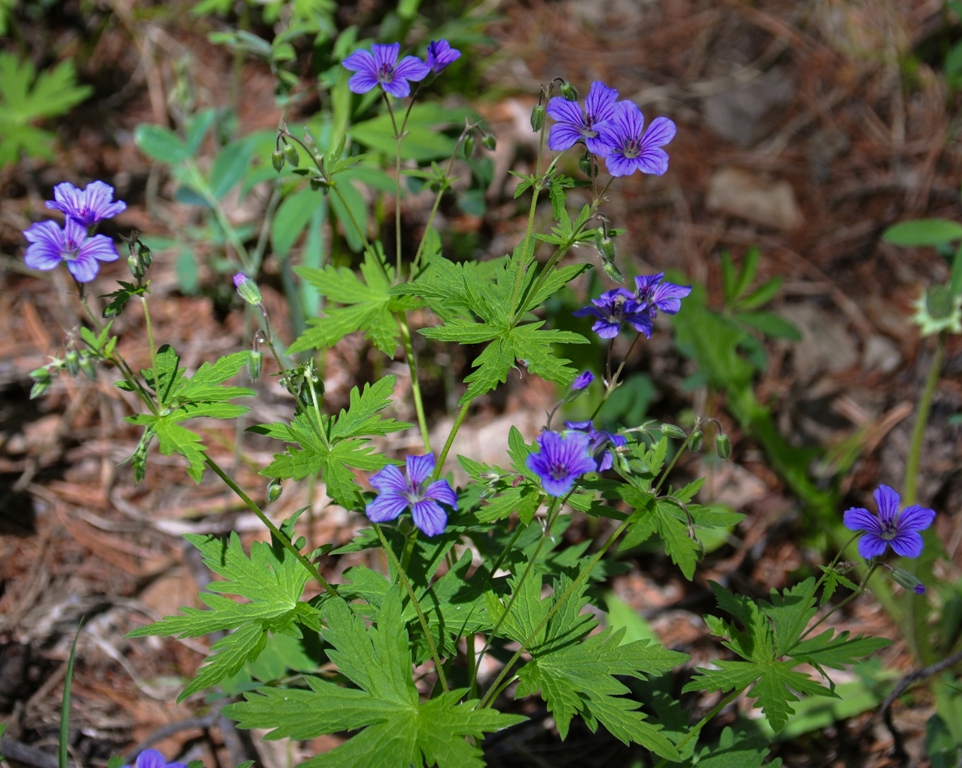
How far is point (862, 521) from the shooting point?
2.04 meters

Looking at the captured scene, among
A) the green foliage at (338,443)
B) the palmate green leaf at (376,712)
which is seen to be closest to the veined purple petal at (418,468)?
the green foliage at (338,443)

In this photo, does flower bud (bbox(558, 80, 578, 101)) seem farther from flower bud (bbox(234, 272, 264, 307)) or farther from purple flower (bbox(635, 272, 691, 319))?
flower bud (bbox(234, 272, 264, 307))

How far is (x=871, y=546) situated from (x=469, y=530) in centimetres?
109

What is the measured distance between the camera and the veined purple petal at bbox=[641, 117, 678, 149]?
2080 millimetres

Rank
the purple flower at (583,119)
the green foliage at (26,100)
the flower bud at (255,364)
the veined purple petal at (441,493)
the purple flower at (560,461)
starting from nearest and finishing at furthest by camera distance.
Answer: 1. the purple flower at (560,461)
2. the veined purple petal at (441,493)
3. the purple flower at (583,119)
4. the flower bud at (255,364)
5. the green foliage at (26,100)

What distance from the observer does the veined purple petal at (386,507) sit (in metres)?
1.92

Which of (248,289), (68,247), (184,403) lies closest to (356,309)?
(248,289)

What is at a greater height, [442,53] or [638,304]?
[442,53]

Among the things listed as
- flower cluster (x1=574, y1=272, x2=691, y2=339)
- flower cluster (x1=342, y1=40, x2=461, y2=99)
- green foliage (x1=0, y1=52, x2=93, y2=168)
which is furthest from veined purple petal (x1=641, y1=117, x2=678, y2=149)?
green foliage (x1=0, y1=52, x2=93, y2=168)

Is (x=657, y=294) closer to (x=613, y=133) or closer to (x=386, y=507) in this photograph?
(x=613, y=133)

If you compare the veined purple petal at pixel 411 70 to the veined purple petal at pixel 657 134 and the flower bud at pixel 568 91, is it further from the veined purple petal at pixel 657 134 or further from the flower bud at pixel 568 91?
the veined purple petal at pixel 657 134

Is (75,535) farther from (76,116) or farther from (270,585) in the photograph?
(76,116)

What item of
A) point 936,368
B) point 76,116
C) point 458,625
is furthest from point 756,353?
point 76,116

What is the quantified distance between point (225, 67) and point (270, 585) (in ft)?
13.1
